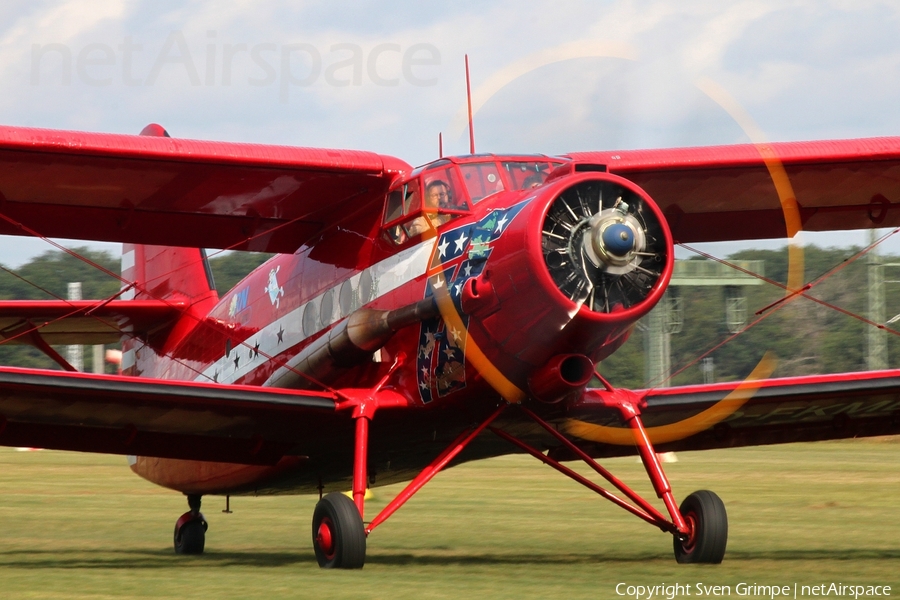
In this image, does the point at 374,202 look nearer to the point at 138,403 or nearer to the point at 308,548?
the point at 138,403

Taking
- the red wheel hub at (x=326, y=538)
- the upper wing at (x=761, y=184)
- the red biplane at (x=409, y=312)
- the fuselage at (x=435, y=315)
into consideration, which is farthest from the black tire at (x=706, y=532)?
the upper wing at (x=761, y=184)

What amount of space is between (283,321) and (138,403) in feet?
6.82

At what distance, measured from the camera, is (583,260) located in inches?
329

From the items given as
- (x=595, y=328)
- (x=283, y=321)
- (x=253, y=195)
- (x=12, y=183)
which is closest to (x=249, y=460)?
(x=283, y=321)

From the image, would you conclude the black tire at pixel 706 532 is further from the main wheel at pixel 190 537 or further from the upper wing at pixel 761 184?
the main wheel at pixel 190 537

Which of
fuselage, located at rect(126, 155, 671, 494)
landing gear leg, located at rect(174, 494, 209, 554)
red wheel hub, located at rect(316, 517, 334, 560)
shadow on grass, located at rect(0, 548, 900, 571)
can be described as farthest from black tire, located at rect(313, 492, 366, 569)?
landing gear leg, located at rect(174, 494, 209, 554)

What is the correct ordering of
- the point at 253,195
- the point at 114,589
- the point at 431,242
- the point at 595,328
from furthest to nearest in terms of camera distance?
the point at 253,195
the point at 431,242
the point at 595,328
the point at 114,589

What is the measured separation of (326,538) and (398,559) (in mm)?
1660

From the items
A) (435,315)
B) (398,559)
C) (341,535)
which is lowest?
(398,559)

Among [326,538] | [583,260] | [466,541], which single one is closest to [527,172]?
[583,260]

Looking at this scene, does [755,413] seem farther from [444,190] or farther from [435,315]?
[444,190]

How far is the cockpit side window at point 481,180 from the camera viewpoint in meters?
9.41

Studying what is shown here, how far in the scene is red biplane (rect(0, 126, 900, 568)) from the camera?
8.62 m

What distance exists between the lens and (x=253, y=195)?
11125mm
